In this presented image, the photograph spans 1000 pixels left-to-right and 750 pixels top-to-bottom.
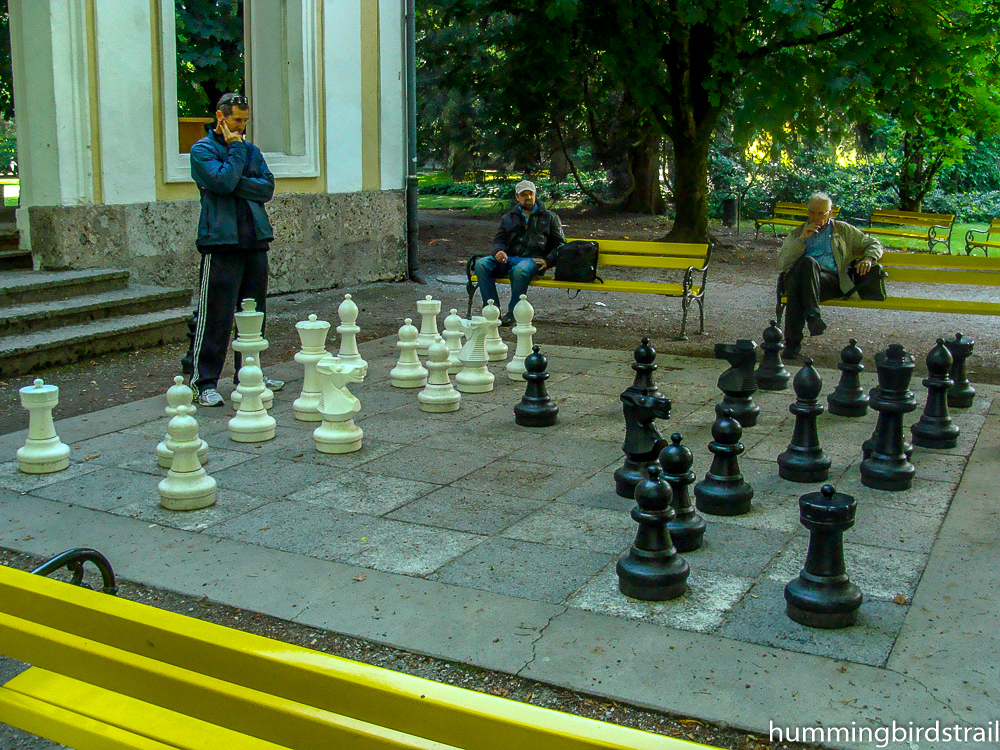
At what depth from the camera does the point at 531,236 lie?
9.02 m

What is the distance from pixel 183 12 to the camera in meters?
14.9

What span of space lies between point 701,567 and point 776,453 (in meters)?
1.72

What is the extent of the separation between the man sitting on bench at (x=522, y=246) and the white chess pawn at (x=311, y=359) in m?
3.29

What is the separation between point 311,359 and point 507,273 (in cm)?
360

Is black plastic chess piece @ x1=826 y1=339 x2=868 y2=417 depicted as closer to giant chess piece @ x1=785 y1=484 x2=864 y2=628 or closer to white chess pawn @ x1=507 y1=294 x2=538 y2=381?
white chess pawn @ x1=507 y1=294 x2=538 y2=381

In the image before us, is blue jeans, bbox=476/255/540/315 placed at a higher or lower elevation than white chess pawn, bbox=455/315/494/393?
higher

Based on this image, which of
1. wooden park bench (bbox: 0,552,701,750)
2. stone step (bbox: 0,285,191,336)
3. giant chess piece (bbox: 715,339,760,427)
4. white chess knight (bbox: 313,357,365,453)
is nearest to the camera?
wooden park bench (bbox: 0,552,701,750)

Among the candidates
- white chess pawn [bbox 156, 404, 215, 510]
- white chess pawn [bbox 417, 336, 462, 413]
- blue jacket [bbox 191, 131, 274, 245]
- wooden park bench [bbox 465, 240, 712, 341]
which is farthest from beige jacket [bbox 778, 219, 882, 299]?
white chess pawn [bbox 156, 404, 215, 510]

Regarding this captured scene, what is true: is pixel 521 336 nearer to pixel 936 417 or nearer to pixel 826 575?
pixel 936 417

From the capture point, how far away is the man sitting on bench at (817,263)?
7855 mm

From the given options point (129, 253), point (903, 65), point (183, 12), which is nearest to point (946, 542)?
point (129, 253)

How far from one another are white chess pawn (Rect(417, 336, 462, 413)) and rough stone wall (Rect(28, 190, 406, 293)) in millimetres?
4265

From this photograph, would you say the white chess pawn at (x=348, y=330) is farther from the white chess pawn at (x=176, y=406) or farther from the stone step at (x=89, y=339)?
the stone step at (x=89, y=339)

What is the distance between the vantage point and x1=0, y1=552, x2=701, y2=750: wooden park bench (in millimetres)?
1443
